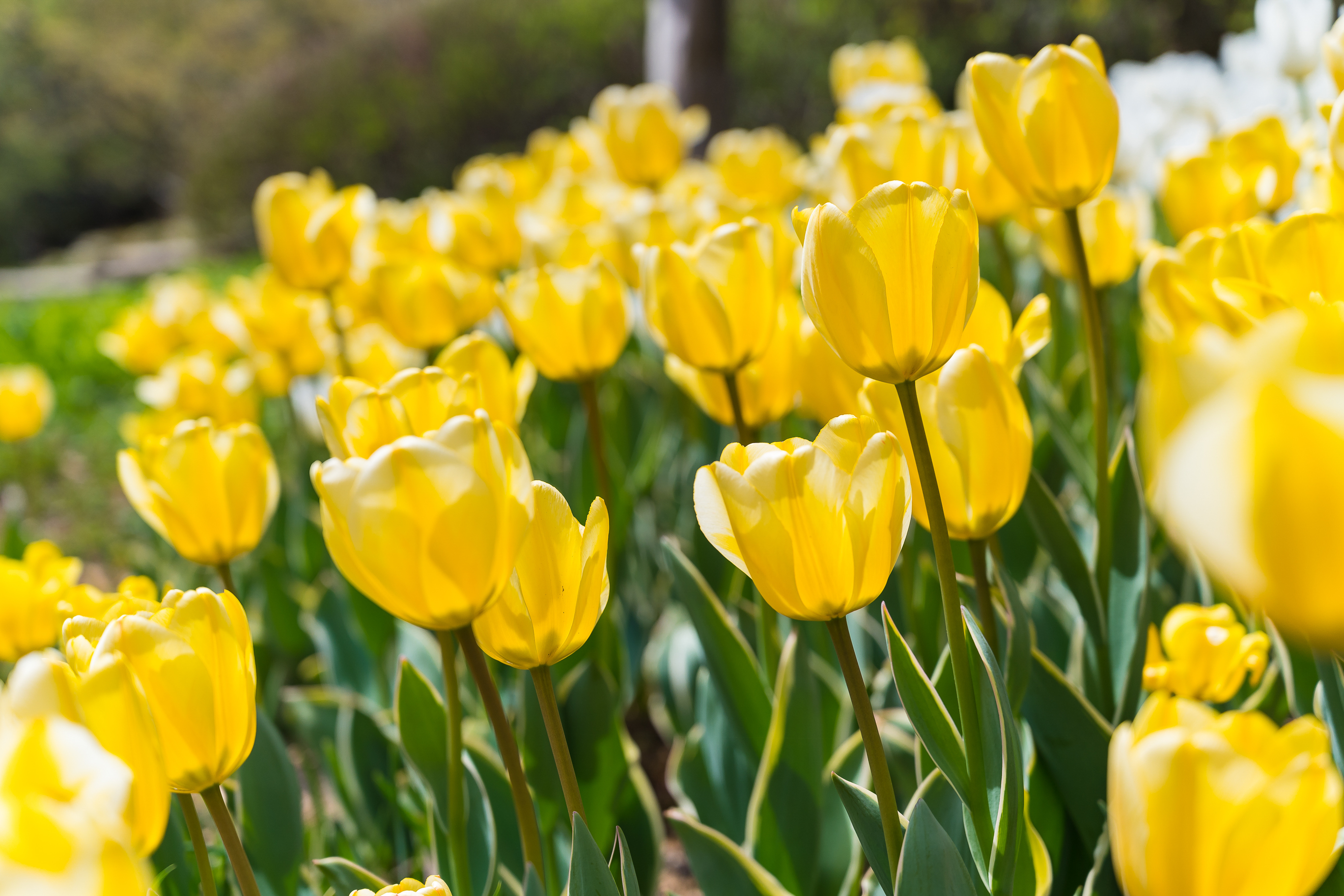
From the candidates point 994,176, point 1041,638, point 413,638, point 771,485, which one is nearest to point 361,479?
point 771,485

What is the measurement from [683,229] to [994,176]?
22.4 inches

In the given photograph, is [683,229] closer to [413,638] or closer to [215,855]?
[413,638]

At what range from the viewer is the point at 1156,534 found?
1.35 m

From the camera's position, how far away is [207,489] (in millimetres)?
1115

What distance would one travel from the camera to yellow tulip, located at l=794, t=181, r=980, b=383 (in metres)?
0.67

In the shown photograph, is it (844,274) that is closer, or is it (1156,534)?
(844,274)

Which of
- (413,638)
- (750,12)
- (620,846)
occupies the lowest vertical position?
(413,638)

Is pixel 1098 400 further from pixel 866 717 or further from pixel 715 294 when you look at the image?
pixel 866 717

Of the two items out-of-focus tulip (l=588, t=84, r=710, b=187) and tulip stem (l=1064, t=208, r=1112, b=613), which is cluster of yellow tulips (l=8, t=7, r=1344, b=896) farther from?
out-of-focus tulip (l=588, t=84, r=710, b=187)

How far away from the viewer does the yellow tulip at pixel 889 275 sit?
0.67 meters

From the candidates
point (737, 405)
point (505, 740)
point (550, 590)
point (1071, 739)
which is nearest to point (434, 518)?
point (550, 590)

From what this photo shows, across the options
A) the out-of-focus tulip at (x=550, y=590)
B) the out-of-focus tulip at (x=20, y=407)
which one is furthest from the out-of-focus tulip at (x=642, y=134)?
the out-of-focus tulip at (x=550, y=590)

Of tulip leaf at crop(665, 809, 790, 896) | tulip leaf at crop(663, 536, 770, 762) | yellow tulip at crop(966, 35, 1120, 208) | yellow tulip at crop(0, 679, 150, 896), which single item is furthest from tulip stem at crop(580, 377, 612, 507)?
yellow tulip at crop(0, 679, 150, 896)

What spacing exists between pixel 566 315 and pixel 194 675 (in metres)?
0.77
